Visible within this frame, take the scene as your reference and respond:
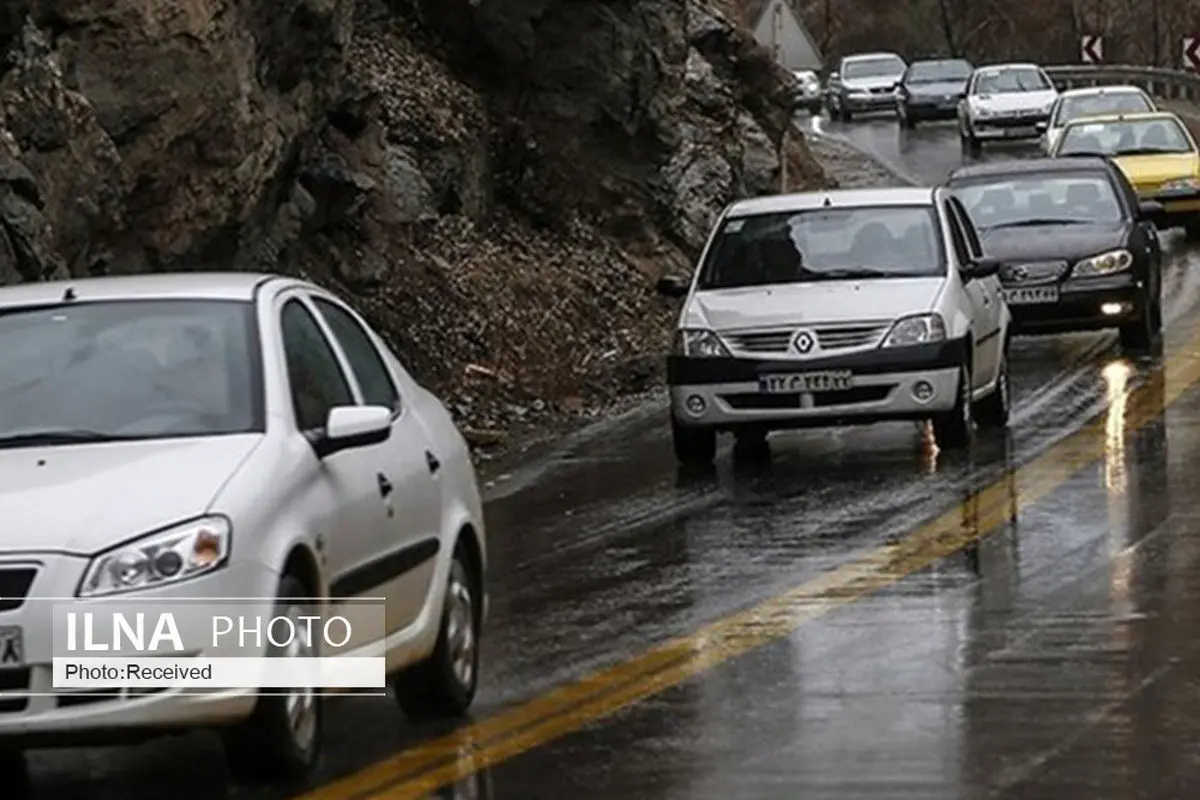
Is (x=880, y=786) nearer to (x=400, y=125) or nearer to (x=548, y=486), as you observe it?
(x=548, y=486)

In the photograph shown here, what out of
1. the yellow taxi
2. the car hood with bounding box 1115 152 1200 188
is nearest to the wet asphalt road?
the yellow taxi

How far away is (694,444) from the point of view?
1803cm

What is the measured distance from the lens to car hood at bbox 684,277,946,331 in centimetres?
1762

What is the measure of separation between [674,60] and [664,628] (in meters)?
20.3

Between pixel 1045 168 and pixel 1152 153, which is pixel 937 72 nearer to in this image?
pixel 1152 153

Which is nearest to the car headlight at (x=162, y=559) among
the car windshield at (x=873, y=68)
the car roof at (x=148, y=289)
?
the car roof at (x=148, y=289)

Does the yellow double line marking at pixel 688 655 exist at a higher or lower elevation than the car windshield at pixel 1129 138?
higher

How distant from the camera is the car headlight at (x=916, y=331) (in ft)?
57.6

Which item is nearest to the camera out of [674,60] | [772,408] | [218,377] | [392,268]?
[218,377]

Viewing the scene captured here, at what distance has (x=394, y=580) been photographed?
354 inches

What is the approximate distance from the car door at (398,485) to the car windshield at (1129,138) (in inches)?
1113

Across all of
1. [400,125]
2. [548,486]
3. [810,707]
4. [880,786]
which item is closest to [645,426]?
[548,486]

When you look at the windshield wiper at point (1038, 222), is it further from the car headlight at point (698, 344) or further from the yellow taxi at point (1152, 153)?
the yellow taxi at point (1152, 153)

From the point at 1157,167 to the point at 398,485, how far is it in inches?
1130
